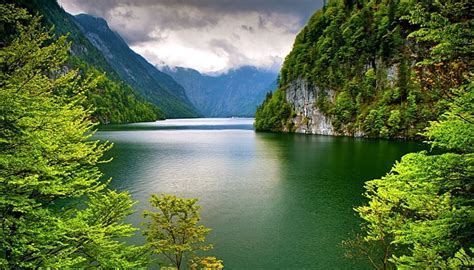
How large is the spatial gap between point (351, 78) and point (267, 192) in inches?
4015

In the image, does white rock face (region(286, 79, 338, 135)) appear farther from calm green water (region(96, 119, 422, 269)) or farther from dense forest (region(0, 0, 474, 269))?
dense forest (region(0, 0, 474, 269))

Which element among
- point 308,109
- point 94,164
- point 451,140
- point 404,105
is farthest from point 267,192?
point 308,109

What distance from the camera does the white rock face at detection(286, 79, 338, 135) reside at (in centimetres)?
13250

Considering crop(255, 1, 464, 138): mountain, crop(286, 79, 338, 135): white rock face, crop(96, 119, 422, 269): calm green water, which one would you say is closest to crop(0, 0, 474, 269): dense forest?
crop(96, 119, 422, 269): calm green water

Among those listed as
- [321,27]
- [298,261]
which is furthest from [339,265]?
[321,27]

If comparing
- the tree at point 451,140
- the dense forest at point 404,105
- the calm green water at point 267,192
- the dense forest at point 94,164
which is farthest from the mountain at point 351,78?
the tree at point 451,140

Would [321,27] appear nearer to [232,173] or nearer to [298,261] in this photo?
[232,173]

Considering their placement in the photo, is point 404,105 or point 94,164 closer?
point 94,164

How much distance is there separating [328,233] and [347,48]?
120 meters

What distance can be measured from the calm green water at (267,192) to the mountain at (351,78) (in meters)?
38.5

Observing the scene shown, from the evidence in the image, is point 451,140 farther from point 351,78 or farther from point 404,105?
point 351,78

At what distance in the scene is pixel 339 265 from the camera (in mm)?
22219

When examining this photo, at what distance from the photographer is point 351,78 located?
130000 mm

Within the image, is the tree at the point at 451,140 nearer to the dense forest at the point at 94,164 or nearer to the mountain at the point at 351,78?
the dense forest at the point at 94,164
